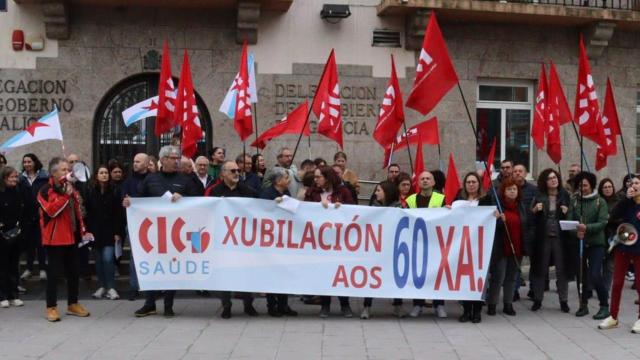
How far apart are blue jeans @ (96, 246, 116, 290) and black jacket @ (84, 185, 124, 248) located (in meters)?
0.09

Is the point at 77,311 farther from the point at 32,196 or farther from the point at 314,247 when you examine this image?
the point at 314,247

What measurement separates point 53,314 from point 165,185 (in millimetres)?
1908

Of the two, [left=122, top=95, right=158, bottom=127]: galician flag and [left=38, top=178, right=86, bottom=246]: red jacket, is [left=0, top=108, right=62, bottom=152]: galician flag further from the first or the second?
[left=122, top=95, right=158, bottom=127]: galician flag

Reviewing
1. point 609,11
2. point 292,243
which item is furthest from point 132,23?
point 609,11

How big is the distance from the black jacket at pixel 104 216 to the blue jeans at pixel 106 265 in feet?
0.29

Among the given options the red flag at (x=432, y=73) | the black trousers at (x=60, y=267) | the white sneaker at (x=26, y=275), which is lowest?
the white sneaker at (x=26, y=275)

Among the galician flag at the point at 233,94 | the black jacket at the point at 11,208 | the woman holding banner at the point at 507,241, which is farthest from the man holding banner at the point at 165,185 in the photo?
the woman holding banner at the point at 507,241

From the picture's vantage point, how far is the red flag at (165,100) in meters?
10.3

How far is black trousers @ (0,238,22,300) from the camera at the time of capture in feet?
31.0

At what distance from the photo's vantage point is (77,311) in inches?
349

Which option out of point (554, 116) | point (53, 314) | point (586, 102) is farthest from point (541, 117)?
point (53, 314)

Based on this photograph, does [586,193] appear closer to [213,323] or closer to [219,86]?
[213,323]

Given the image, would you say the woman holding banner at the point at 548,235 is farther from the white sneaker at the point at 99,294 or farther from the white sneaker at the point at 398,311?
the white sneaker at the point at 99,294

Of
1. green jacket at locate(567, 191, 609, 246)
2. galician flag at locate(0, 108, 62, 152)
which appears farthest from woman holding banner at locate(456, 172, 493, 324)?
galician flag at locate(0, 108, 62, 152)
